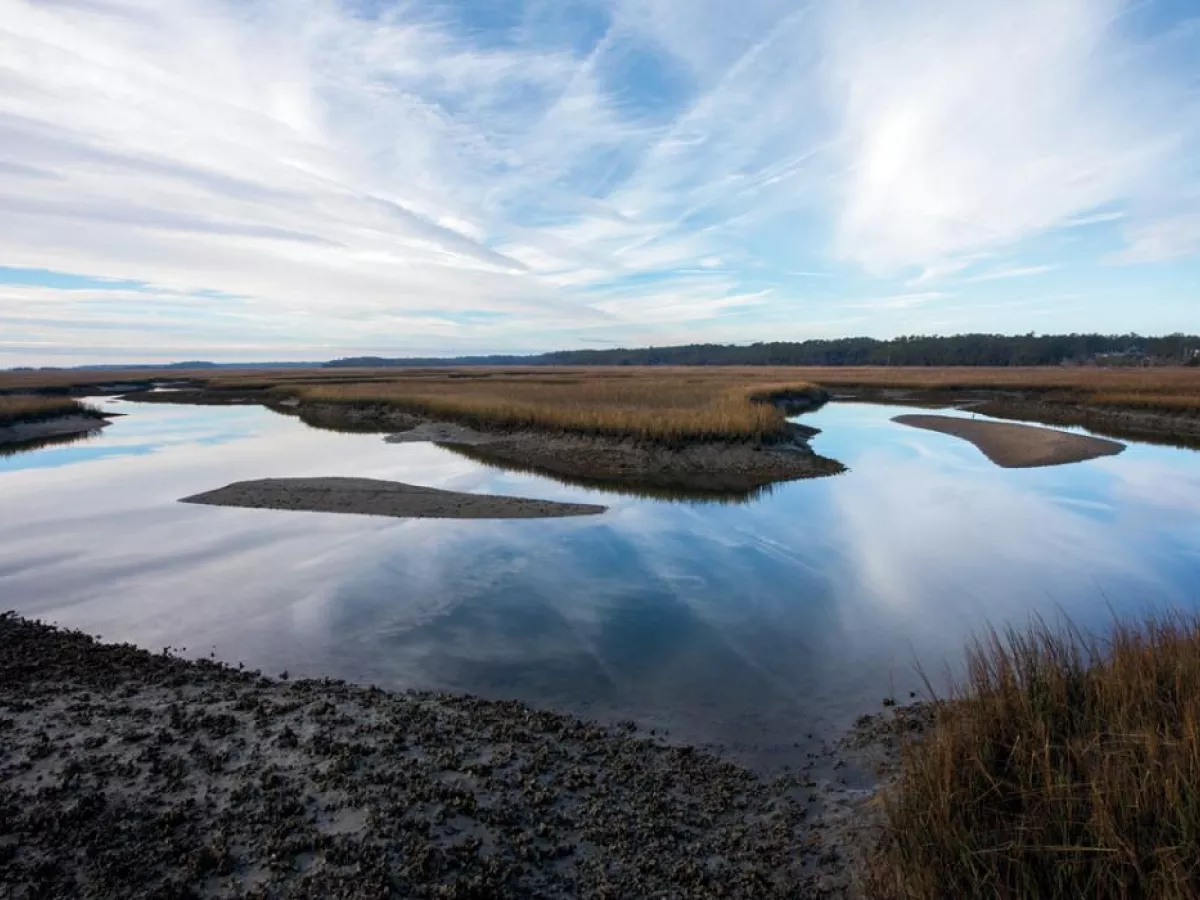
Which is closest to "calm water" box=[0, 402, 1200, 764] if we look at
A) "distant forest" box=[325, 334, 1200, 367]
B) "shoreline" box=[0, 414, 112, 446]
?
"shoreline" box=[0, 414, 112, 446]

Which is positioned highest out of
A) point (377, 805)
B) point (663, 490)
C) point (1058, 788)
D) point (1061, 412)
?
point (1058, 788)

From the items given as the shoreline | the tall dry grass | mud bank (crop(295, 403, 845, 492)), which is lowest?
mud bank (crop(295, 403, 845, 492))

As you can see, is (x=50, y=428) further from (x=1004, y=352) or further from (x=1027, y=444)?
(x=1004, y=352)

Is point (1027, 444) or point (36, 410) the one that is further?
point (36, 410)

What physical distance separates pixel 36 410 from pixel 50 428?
1.77m

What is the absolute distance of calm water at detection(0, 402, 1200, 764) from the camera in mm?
8203

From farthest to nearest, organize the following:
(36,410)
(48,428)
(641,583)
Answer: (36,410) < (48,428) < (641,583)

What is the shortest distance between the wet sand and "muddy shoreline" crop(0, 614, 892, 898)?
37.2 meters

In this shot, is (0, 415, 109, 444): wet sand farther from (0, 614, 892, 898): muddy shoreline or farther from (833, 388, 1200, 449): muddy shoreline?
(833, 388, 1200, 449): muddy shoreline

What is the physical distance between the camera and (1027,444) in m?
28.4

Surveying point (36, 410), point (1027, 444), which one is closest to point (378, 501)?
point (1027, 444)

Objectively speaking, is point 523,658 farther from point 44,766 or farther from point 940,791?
point 940,791

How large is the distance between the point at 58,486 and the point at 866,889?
1049 inches

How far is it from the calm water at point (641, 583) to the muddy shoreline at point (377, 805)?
1.10 meters
